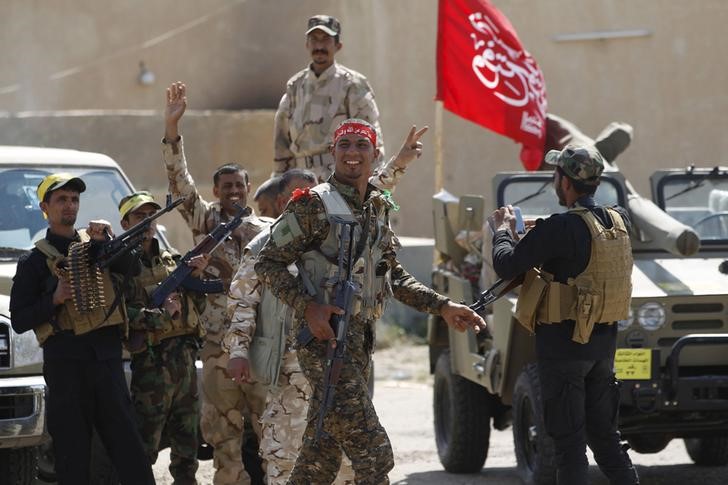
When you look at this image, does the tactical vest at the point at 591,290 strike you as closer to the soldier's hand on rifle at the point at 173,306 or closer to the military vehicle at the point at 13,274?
the soldier's hand on rifle at the point at 173,306

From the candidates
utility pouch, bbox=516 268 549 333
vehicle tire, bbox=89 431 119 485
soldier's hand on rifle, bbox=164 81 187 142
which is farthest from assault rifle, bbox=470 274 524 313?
vehicle tire, bbox=89 431 119 485

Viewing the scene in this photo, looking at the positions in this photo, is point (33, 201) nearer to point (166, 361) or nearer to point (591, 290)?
point (166, 361)

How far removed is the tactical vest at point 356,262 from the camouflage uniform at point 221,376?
1.33 m

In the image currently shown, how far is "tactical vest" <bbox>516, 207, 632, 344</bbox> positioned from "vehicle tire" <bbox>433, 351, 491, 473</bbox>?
8.47ft

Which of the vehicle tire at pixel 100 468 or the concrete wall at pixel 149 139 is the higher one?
the concrete wall at pixel 149 139

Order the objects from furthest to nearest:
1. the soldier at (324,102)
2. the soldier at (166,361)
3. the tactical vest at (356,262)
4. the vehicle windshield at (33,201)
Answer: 1. the soldier at (324,102)
2. the vehicle windshield at (33,201)
3. the soldier at (166,361)
4. the tactical vest at (356,262)

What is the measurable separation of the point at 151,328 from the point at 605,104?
1142cm

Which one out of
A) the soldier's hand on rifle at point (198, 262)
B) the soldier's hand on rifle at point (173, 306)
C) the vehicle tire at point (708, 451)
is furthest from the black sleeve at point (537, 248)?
the vehicle tire at point (708, 451)

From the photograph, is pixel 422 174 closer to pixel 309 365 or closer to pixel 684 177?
pixel 684 177

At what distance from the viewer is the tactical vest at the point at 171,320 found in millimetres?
6484

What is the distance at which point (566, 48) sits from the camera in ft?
55.2

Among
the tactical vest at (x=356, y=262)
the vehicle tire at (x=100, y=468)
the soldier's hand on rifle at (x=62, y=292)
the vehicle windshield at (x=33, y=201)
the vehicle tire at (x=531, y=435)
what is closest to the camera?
the tactical vest at (x=356, y=262)

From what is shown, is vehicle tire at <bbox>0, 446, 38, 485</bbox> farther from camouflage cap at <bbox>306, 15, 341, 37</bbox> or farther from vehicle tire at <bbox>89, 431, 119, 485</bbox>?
camouflage cap at <bbox>306, 15, 341, 37</bbox>

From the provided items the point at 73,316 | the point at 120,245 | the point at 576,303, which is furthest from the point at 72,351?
the point at 576,303
